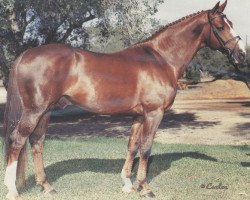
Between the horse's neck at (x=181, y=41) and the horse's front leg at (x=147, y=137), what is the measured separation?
877 mm

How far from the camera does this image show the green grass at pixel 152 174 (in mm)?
6891

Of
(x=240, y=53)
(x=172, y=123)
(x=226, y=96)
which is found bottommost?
(x=226, y=96)

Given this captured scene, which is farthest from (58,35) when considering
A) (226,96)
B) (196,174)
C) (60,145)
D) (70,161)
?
(226,96)

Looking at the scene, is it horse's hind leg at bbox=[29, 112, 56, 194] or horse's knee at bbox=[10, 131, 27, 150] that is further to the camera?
horse's hind leg at bbox=[29, 112, 56, 194]

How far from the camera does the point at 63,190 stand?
703 cm

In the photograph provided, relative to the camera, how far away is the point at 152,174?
332 inches

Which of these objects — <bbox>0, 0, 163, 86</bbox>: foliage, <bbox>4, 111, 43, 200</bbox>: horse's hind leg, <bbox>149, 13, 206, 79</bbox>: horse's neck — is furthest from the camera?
<bbox>0, 0, 163, 86</bbox>: foliage

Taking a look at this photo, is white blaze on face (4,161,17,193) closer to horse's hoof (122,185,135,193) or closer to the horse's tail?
the horse's tail

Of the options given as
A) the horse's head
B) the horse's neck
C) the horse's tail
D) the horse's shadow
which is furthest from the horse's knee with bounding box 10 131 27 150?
the horse's head

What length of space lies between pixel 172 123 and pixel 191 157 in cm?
1149

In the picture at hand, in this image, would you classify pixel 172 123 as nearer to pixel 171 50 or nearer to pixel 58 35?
pixel 58 35

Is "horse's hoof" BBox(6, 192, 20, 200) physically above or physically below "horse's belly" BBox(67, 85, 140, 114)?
below

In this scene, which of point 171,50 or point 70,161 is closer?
point 171,50

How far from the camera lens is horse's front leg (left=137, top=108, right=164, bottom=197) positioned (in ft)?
22.0
